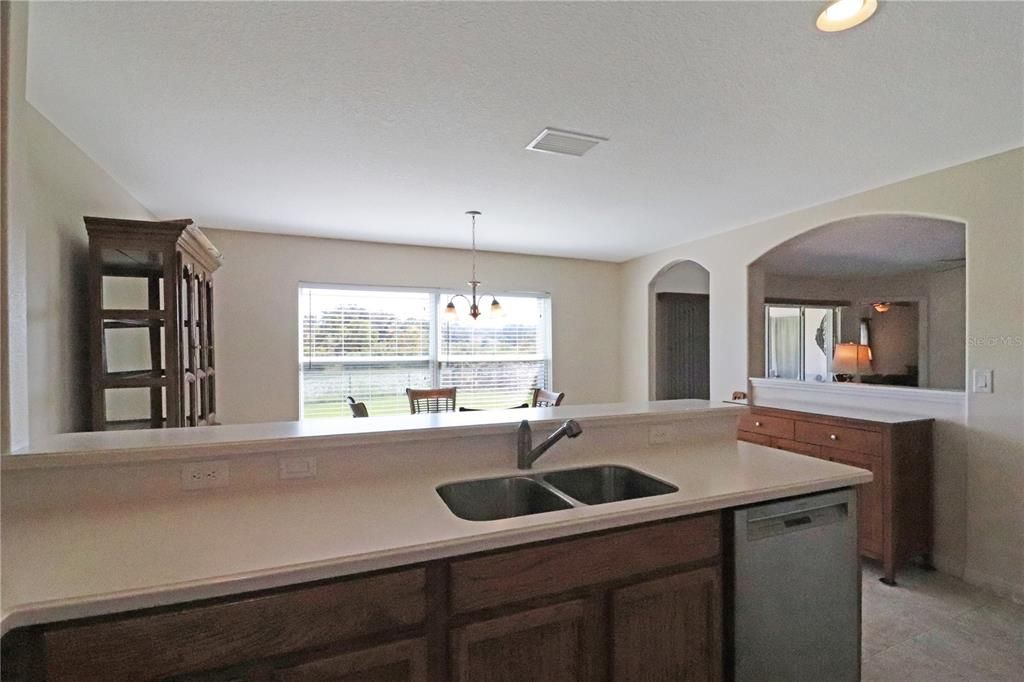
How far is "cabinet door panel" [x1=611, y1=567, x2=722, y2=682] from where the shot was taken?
1.33 metres

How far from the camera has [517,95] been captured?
6.49 ft

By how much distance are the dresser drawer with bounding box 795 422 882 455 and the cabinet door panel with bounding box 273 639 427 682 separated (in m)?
2.87

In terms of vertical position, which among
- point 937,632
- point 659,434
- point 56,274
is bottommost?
point 937,632

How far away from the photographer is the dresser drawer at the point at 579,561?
1.18 metres

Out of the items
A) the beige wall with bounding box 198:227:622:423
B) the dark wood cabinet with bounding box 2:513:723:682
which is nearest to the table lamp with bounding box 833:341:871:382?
the beige wall with bounding box 198:227:622:423

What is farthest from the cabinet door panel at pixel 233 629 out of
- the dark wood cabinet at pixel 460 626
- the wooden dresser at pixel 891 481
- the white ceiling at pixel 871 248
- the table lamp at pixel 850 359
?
the table lamp at pixel 850 359

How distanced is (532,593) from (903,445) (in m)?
2.68

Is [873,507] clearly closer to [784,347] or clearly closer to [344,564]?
[344,564]

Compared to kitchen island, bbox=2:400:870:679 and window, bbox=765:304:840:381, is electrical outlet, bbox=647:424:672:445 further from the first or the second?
window, bbox=765:304:840:381

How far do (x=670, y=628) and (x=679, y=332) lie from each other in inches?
190

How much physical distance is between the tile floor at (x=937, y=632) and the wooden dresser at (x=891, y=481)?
18 centimetres

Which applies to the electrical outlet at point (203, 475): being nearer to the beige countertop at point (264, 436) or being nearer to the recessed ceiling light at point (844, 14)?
the beige countertop at point (264, 436)

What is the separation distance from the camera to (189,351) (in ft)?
8.89

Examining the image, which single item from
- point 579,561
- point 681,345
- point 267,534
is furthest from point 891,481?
point 681,345
